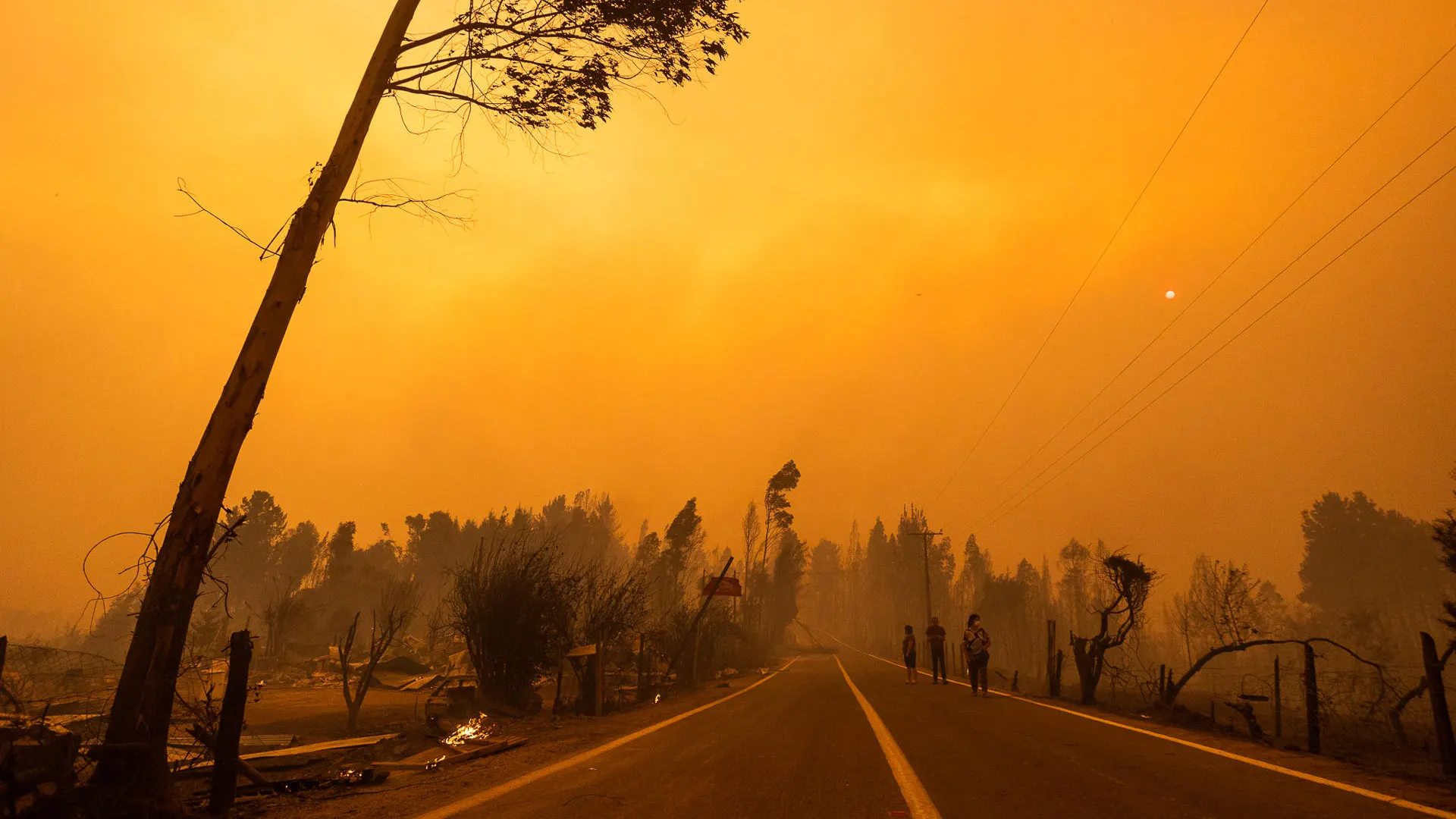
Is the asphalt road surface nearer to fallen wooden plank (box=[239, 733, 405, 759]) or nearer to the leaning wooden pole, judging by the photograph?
fallen wooden plank (box=[239, 733, 405, 759])

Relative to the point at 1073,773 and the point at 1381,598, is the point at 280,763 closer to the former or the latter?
the point at 1073,773

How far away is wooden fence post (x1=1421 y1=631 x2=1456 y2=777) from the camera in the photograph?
691 cm

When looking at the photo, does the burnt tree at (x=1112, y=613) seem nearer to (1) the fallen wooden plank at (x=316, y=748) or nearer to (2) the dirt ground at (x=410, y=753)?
(2) the dirt ground at (x=410, y=753)

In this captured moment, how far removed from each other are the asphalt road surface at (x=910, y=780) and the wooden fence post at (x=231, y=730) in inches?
75.9

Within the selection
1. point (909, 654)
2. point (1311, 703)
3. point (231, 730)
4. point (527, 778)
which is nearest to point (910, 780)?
point (527, 778)

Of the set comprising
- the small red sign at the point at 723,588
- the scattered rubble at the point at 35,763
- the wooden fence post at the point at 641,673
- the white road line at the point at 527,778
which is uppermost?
the small red sign at the point at 723,588

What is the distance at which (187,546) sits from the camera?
529 cm

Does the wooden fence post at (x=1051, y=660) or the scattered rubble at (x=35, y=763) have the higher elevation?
the scattered rubble at (x=35, y=763)

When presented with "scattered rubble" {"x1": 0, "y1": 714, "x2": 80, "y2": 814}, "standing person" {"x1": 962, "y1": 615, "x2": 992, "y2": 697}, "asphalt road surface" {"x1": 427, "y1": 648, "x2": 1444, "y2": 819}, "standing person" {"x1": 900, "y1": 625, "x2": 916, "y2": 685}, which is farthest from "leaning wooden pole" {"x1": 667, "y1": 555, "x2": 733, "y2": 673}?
"scattered rubble" {"x1": 0, "y1": 714, "x2": 80, "y2": 814}

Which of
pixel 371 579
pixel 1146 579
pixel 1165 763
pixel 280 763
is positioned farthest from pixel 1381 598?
pixel 371 579

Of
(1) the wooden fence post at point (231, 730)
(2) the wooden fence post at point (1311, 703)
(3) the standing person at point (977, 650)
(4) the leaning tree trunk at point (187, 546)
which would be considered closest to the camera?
(4) the leaning tree trunk at point (187, 546)

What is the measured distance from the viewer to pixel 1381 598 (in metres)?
80.7

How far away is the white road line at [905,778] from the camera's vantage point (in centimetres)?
443

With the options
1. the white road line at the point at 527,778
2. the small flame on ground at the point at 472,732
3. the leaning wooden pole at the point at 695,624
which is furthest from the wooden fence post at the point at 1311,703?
the leaning wooden pole at the point at 695,624
